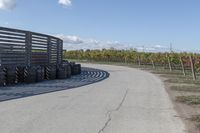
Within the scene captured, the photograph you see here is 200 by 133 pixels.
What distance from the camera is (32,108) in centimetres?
1117

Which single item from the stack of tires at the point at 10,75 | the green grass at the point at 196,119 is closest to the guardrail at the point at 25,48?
the stack of tires at the point at 10,75

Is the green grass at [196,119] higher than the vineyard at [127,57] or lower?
lower

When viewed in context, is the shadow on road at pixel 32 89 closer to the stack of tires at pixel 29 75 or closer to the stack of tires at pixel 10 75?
the stack of tires at pixel 29 75

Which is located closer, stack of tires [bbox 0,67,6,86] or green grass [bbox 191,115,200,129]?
green grass [bbox 191,115,200,129]

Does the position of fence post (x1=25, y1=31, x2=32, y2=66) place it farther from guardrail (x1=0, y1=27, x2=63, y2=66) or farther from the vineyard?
the vineyard

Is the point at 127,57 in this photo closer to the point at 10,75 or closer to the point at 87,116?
the point at 10,75

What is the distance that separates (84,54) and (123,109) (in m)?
87.4

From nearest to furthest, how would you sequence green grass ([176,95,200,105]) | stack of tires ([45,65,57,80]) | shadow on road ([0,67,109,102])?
1. green grass ([176,95,200,105])
2. shadow on road ([0,67,109,102])
3. stack of tires ([45,65,57,80])

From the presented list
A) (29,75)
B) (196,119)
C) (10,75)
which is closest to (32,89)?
(10,75)

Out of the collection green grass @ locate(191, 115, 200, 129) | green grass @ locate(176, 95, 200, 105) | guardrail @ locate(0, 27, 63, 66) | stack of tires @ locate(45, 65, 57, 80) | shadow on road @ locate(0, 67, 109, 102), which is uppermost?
guardrail @ locate(0, 27, 63, 66)

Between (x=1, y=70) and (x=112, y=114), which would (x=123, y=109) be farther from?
(x=1, y=70)

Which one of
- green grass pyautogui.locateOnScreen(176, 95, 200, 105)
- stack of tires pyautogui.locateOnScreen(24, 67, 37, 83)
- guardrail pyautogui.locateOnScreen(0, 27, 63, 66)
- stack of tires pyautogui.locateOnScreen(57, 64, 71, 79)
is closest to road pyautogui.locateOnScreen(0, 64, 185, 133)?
green grass pyautogui.locateOnScreen(176, 95, 200, 105)

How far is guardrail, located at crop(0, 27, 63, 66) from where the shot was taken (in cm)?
2231

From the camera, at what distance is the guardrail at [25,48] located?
22.3 metres
